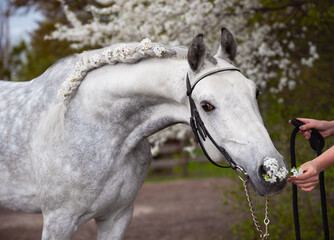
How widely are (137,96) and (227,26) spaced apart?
10.3 feet

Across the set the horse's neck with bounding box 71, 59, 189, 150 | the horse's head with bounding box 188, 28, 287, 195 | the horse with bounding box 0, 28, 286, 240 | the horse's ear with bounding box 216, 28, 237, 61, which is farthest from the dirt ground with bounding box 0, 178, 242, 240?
the horse's head with bounding box 188, 28, 287, 195

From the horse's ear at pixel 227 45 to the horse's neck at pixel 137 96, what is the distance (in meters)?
0.26

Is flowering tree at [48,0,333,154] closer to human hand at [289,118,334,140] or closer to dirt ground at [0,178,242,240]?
dirt ground at [0,178,242,240]

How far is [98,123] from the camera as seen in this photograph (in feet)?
7.98

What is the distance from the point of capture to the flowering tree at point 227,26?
15.7ft

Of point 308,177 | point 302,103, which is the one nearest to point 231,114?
point 308,177

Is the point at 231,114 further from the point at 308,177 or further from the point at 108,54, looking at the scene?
the point at 108,54

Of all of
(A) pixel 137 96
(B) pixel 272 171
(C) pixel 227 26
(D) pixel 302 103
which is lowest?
(D) pixel 302 103

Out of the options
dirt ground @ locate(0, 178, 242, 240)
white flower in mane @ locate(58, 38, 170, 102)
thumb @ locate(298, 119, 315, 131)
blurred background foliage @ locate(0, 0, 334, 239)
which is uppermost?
white flower in mane @ locate(58, 38, 170, 102)

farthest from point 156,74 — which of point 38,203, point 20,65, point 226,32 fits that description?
point 20,65

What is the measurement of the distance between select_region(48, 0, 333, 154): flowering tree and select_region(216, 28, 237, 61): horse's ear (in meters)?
2.32

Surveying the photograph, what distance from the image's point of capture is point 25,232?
671cm

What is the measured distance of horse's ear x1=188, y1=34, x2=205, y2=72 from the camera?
6.83 ft

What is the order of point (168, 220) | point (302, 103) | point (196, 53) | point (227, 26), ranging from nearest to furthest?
point (196, 53), point (227, 26), point (302, 103), point (168, 220)
